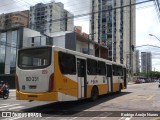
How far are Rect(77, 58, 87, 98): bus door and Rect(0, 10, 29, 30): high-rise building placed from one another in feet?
129

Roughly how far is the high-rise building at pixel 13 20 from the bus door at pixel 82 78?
3944 centimetres

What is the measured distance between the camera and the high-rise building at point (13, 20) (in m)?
57.4

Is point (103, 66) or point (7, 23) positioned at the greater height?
point (7, 23)

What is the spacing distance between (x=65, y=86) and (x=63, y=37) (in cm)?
3803

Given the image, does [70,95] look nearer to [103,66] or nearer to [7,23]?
[103,66]

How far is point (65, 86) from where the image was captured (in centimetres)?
1417

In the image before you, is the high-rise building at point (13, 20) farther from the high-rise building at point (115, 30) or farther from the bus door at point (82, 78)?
the bus door at point (82, 78)

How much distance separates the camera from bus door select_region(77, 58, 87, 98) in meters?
15.8

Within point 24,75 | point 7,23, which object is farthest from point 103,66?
point 7,23

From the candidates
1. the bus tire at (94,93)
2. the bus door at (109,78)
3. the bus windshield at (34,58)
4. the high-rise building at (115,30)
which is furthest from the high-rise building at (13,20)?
the bus windshield at (34,58)

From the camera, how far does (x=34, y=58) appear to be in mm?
14312

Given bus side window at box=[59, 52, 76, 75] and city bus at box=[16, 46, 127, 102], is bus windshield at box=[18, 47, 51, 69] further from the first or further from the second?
bus side window at box=[59, 52, 76, 75]

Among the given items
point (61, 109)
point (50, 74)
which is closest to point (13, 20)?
point (61, 109)

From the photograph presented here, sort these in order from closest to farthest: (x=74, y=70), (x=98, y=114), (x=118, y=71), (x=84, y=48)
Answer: (x=98, y=114), (x=74, y=70), (x=118, y=71), (x=84, y=48)
